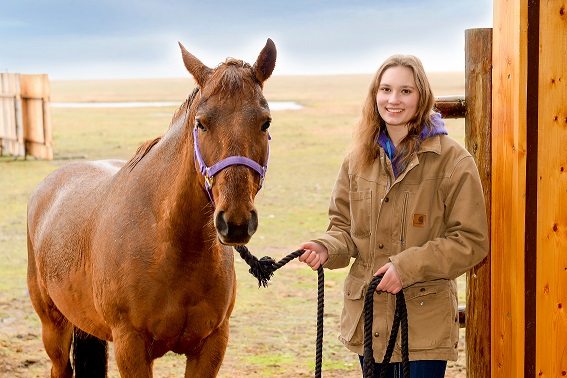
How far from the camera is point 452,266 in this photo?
2664mm

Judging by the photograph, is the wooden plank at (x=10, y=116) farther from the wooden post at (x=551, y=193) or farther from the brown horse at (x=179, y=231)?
the wooden post at (x=551, y=193)

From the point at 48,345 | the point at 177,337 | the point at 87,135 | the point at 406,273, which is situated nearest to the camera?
the point at 406,273

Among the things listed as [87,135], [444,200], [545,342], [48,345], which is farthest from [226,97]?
[87,135]

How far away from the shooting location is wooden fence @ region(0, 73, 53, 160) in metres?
17.6

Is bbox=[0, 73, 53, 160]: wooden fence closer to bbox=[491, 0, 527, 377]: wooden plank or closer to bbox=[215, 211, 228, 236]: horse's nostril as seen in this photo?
bbox=[491, 0, 527, 377]: wooden plank

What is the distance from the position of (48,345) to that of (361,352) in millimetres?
2369

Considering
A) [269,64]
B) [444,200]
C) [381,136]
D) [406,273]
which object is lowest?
[406,273]

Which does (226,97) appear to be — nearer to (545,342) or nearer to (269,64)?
(269,64)

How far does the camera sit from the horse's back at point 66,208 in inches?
152

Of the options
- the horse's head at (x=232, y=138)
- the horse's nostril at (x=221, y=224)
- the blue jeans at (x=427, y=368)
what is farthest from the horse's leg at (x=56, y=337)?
the blue jeans at (x=427, y=368)

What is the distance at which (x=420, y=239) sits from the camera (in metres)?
2.79

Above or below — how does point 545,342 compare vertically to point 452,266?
below

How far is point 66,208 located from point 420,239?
2.22 metres

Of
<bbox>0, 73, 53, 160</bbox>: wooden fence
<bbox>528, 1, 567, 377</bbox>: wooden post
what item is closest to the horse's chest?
<bbox>528, 1, 567, 377</bbox>: wooden post
